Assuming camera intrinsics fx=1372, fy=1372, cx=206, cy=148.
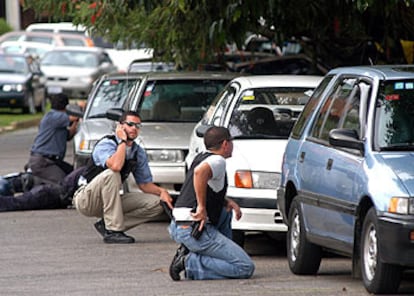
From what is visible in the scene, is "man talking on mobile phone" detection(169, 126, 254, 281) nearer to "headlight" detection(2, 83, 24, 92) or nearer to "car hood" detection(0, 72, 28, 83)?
"headlight" detection(2, 83, 24, 92)

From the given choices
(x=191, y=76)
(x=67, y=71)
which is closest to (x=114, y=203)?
(x=191, y=76)

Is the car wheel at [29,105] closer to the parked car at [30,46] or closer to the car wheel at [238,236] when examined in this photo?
the parked car at [30,46]

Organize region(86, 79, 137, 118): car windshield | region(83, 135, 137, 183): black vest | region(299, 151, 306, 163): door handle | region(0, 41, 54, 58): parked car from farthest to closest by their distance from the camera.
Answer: region(0, 41, 54, 58): parked car, region(86, 79, 137, 118): car windshield, region(83, 135, 137, 183): black vest, region(299, 151, 306, 163): door handle

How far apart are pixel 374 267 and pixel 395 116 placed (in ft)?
3.90

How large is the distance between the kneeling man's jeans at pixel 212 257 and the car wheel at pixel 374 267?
4.37 feet

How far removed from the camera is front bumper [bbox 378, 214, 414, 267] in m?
8.91

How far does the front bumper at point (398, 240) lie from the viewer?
8.91 m

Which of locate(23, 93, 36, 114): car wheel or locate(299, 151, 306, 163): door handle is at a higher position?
locate(299, 151, 306, 163): door handle

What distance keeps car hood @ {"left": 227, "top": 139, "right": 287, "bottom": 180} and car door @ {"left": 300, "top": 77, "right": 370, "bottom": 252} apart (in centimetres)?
117

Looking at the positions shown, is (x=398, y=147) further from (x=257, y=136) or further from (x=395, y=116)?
(x=257, y=136)

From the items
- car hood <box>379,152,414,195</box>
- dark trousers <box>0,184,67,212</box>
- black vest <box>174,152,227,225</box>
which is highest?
car hood <box>379,152,414,195</box>

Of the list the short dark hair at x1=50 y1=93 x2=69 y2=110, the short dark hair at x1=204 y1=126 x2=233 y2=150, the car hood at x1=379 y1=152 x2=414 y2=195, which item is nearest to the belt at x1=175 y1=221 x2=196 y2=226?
the short dark hair at x1=204 y1=126 x2=233 y2=150

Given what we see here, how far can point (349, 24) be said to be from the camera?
17984mm

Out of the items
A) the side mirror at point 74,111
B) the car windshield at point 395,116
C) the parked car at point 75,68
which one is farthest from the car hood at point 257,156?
the parked car at point 75,68
